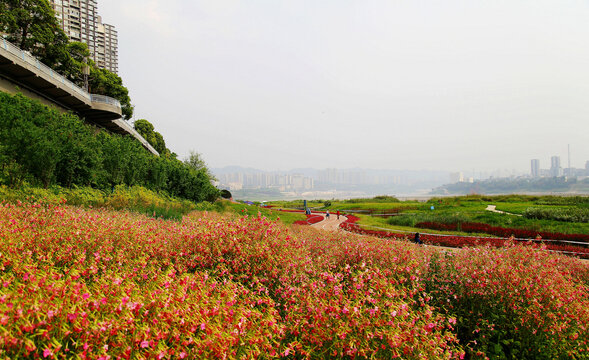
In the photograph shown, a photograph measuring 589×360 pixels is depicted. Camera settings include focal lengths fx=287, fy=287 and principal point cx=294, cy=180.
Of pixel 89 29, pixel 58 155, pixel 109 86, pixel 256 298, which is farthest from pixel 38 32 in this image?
pixel 89 29

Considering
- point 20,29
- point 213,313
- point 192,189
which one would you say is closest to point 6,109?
point 192,189

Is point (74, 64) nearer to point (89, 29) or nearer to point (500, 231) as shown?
point (500, 231)

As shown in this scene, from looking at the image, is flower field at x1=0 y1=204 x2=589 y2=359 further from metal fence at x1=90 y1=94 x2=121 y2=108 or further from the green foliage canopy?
the green foliage canopy

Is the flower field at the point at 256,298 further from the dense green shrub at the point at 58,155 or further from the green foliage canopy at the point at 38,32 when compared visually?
the green foliage canopy at the point at 38,32

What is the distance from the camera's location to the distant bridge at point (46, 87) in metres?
18.8

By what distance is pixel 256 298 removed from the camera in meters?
3.70

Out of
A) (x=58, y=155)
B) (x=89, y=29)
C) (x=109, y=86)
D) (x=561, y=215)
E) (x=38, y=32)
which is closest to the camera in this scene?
(x=58, y=155)

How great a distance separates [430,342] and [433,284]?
261 cm

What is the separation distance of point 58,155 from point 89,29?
119315mm

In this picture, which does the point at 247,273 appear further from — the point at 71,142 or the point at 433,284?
the point at 71,142

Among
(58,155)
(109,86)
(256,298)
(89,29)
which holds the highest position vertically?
(89,29)

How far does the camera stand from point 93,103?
92.5 ft

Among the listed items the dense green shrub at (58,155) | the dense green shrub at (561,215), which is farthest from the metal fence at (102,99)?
the dense green shrub at (561,215)

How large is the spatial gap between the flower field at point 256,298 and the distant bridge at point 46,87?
62.7 feet
